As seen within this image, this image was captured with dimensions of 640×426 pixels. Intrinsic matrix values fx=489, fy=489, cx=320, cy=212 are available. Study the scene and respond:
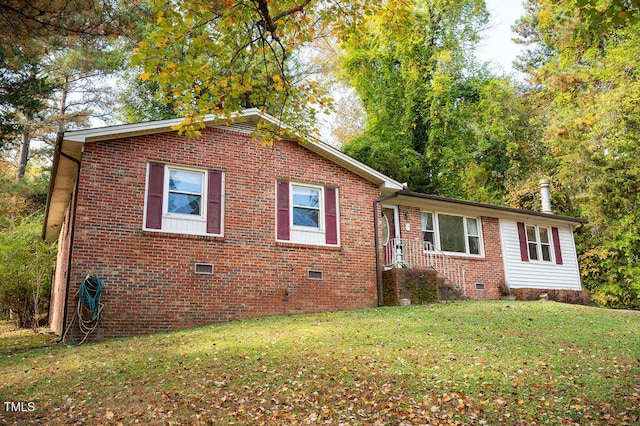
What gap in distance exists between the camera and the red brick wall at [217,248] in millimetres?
10500

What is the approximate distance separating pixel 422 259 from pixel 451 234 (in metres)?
1.86

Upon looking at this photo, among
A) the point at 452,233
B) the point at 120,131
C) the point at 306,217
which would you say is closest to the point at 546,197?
the point at 452,233

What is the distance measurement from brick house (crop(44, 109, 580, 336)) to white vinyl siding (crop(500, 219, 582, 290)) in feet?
10.6

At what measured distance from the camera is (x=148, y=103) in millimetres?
24188

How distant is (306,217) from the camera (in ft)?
43.3

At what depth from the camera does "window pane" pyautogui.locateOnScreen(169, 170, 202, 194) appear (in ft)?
38.5

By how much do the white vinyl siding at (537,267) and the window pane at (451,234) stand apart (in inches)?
70.3

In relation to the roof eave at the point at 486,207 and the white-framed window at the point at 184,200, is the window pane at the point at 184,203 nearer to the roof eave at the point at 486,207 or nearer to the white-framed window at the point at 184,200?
the white-framed window at the point at 184,200

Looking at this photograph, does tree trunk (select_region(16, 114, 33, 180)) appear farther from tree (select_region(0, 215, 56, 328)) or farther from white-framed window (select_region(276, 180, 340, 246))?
white-framed window (select_region(276, 180, 340, 246))

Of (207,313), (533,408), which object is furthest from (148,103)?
(533,408)

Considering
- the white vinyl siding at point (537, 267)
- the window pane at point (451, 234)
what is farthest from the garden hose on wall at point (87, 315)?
the white vinyl siding at point (537, 267)

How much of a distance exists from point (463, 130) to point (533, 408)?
890 inches

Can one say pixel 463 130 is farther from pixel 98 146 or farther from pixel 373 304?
pixel 98 146

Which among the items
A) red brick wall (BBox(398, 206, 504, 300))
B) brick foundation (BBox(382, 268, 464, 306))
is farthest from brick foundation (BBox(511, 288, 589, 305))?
brick foundation (BBox(382, 268, 464, 306))
